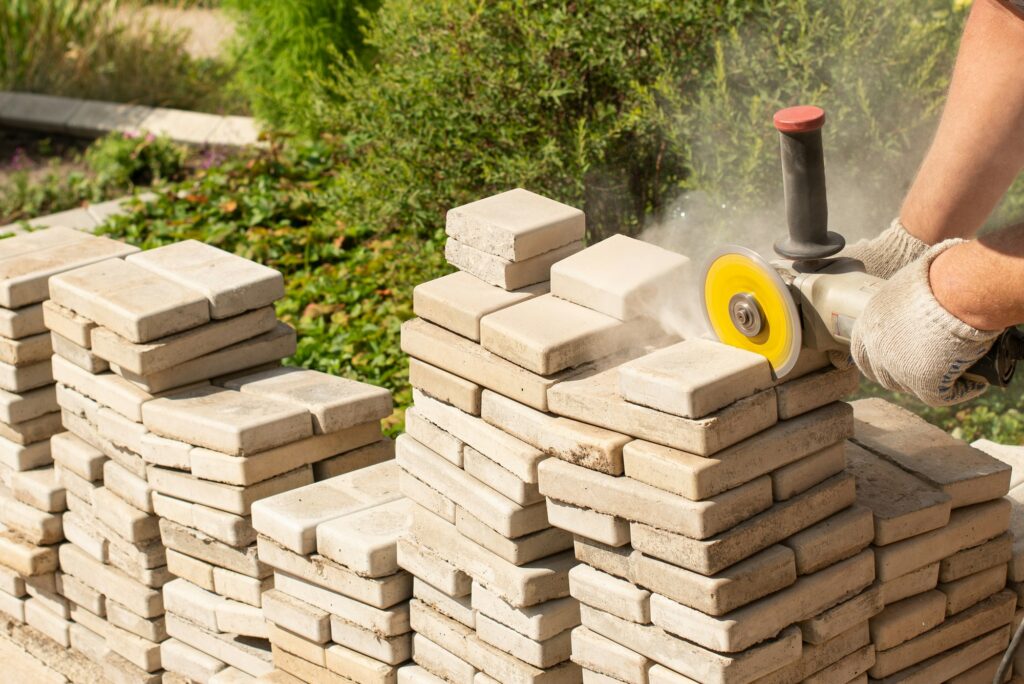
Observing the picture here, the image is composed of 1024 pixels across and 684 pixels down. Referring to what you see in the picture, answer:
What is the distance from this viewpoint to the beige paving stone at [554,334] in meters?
3.24

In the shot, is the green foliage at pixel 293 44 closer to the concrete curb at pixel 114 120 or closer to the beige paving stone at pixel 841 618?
the concrete curb at pixel 114 120

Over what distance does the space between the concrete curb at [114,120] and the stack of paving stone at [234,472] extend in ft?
17.2

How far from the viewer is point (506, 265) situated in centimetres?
355

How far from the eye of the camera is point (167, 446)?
418 centimetres

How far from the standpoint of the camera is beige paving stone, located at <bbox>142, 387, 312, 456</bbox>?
4047 mm

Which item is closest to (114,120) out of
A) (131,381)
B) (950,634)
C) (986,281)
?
(131,381)

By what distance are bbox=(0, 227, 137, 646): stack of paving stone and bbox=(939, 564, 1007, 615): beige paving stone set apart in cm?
310

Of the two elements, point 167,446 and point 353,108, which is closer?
point 167,446

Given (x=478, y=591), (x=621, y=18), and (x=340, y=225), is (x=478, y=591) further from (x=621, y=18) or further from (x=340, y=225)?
(x=340, y=225)

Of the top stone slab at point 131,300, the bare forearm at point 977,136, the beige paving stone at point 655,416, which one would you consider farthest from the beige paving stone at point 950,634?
the top stone slab at point 131,300

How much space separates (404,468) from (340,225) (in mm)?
4186

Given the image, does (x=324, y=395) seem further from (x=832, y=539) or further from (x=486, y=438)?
(x=832, y=539)

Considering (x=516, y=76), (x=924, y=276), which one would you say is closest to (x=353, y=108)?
(x=516, y=76)

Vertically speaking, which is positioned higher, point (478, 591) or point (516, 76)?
point (516, 76)
